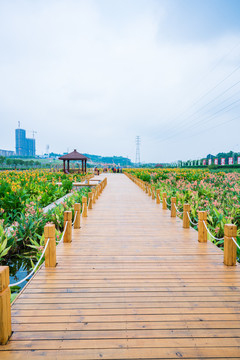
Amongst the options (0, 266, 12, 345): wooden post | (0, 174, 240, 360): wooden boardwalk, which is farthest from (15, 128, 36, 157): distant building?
(0, 266, 12, 345): wooden post

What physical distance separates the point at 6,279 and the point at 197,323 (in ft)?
6.66

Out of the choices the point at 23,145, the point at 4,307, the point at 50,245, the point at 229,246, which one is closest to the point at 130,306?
the point at 4,307

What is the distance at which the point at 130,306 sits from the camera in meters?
2.90

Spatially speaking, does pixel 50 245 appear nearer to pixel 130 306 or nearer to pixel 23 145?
pixel 130 306

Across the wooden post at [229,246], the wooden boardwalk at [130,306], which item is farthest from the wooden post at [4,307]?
the wooden post at [229,246]

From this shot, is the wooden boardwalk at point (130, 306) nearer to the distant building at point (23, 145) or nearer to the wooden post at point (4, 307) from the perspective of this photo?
the wooden post at point (4, 307)

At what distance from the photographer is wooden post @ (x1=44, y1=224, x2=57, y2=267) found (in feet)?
12.9

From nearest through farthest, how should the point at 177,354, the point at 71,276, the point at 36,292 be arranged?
the point at 177,354, the point at 36,292, the point at 71,276

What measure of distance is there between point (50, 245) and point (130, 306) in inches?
67.7

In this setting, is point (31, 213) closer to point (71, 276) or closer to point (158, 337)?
point (71, 276)

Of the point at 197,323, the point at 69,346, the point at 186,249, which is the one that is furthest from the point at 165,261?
the point at 69,346

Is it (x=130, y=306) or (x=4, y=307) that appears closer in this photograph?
(x=4, y=307)

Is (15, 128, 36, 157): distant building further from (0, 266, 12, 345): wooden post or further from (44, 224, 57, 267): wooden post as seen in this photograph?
(0, 266, 12, 345): wooden post

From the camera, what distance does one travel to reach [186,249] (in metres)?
4.98
